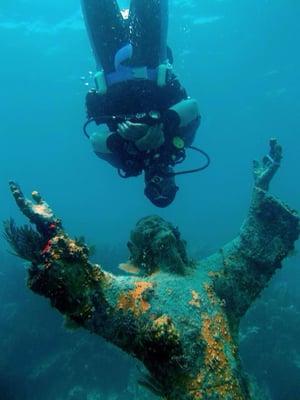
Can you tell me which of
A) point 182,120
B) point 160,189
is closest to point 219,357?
point 160,189

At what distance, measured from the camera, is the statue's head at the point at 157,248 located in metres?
3.76

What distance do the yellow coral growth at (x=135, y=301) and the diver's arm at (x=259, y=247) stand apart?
3.28 feet

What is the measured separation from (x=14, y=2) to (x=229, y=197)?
9007cm

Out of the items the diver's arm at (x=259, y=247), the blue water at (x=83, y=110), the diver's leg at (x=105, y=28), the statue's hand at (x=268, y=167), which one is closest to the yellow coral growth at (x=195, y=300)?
the diver's arm at (x=259, y=247)

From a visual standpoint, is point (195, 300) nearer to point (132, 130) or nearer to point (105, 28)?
point (132, 130)

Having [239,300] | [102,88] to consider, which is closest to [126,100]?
[102,88]

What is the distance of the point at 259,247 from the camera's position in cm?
416

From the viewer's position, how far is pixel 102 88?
19.9 ft

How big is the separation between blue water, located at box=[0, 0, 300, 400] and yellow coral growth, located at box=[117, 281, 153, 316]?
8582 millimetres

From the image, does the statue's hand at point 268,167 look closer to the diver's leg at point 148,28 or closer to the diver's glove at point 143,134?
the diver's glove at point 143,134

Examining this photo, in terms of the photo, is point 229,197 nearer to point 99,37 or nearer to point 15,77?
point 15,77

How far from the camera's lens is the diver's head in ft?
15.3

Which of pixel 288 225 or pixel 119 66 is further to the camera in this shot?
pixel 119 66

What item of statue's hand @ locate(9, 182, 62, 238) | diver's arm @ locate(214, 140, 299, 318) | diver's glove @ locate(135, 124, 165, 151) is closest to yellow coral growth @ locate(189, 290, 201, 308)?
diver's arm @ locate(214, 140, 299, 318)
